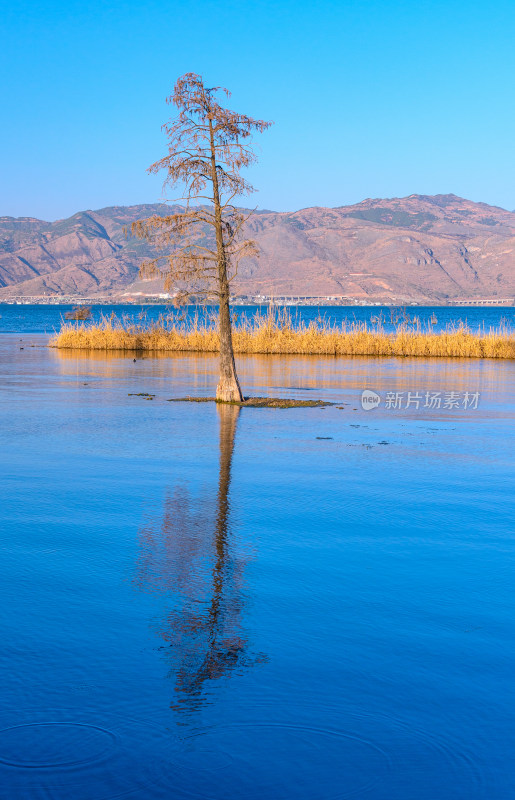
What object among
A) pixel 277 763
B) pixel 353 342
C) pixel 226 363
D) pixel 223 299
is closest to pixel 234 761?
pixel 277 763

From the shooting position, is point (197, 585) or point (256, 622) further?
point (197, 585)

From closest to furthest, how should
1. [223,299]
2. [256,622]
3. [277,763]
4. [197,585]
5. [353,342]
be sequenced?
[277,763]
[256,622]
[197,585]
[223,299]
[353,342]

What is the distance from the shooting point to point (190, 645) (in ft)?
19.4

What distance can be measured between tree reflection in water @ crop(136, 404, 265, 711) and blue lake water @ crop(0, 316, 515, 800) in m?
0.02

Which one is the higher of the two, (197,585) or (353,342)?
(353,342)

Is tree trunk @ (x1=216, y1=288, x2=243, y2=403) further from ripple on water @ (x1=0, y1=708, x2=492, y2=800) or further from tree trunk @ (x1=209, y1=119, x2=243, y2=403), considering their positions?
ripple on water @ (x1=0, y1=708, x2=492, y2=800)

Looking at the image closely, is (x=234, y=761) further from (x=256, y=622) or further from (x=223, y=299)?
(x=223, y=299)

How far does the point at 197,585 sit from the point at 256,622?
955mm

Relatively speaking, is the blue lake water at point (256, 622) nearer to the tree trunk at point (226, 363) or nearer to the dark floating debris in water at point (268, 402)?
the tree trunk at point (226, 363)

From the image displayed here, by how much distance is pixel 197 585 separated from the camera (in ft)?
23.8

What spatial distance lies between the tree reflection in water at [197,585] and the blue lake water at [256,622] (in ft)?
0.07

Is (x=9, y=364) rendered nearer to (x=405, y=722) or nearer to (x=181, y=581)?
(x=181, y=581)

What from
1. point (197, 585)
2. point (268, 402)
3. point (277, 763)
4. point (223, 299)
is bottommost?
point (277, 763)

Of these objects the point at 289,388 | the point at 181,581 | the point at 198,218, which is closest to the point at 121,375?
the point at 289,388
